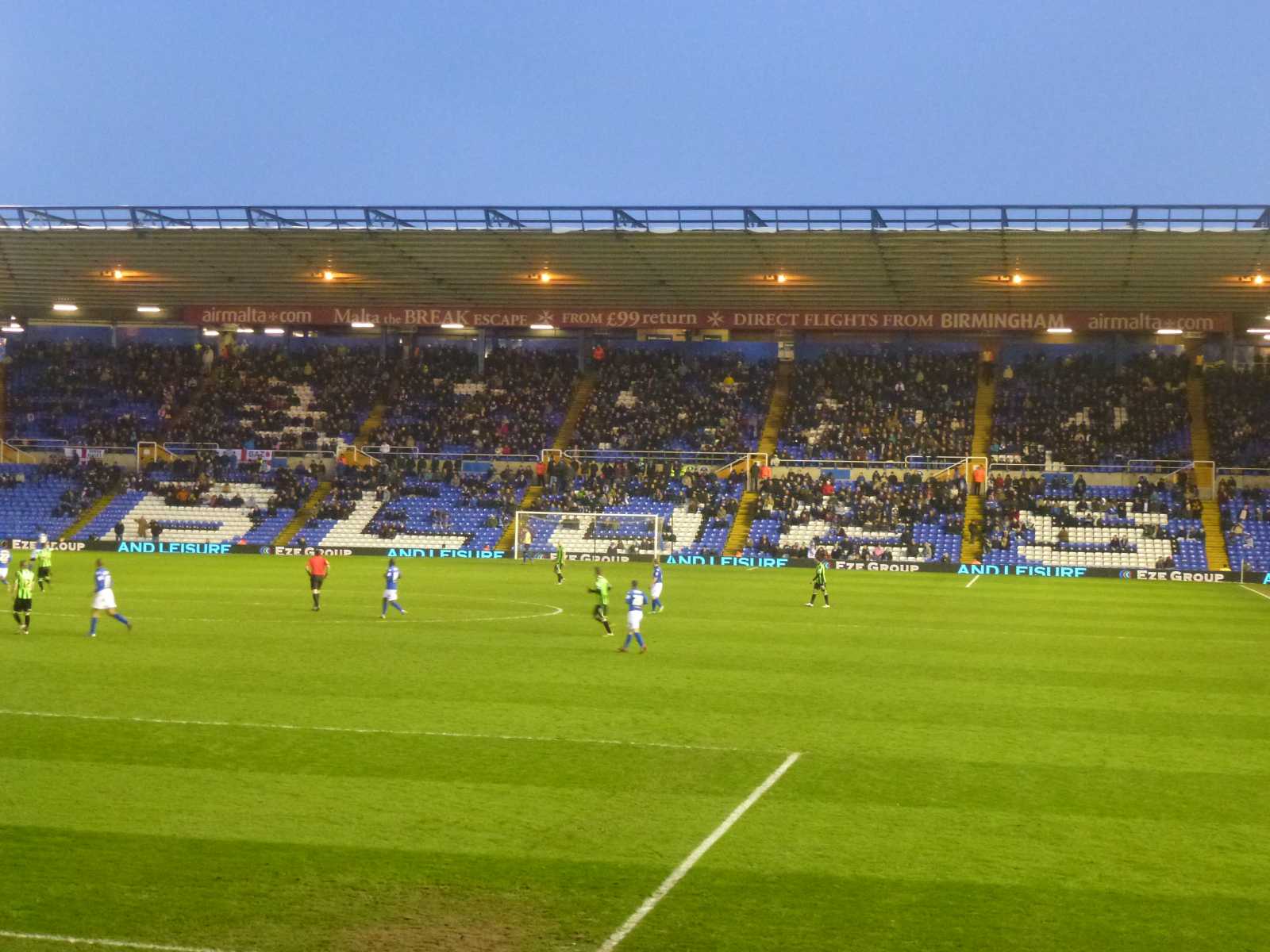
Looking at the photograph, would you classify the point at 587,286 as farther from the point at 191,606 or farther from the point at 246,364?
the point at 191,606

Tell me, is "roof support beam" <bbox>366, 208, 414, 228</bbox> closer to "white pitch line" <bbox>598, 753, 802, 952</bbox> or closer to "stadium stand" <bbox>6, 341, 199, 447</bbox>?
"stadium stand" <bbox>6, 341, 199, 447</bbox>

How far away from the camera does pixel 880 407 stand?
62.8 meters

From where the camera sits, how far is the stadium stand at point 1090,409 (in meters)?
58.6

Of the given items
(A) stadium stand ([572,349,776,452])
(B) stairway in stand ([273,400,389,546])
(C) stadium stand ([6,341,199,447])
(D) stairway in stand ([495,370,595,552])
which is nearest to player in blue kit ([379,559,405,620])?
(D) stairway in stand ([495,370,595,552])

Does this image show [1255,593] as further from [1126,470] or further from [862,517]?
[862,517]

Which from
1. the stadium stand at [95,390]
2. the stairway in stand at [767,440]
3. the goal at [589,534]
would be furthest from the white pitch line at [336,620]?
the stadium stand at [95,390]

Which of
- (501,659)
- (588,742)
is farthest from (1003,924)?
(501,659)

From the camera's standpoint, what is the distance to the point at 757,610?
3300cm

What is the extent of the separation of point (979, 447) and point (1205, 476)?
9240mm

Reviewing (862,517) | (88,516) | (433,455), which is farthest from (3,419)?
(862,517)

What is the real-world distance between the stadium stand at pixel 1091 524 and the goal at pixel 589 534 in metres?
13.1

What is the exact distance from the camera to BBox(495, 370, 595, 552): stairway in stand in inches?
2218

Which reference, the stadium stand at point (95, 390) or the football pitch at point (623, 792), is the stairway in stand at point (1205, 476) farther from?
the stadium stand at point (95, 390)

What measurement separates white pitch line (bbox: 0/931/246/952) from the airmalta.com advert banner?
54.7 metres
